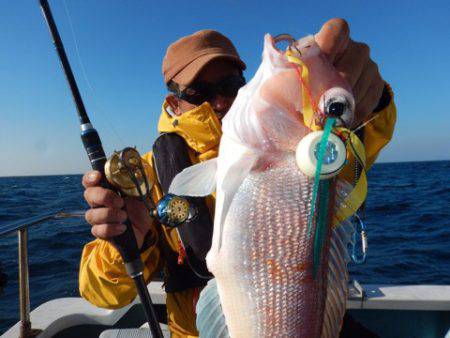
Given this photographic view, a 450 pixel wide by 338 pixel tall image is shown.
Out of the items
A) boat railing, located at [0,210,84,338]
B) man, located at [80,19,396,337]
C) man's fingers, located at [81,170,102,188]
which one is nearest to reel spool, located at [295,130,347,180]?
man, located at [80,19,396,337]

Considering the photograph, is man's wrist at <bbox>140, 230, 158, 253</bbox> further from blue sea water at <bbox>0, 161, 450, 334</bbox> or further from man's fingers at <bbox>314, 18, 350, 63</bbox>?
blue sea water at <bbox>0, 161, 450, 334</bbox>

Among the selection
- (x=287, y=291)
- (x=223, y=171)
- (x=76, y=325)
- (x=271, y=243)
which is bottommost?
(x=76, y=325)

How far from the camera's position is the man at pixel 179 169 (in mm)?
1912

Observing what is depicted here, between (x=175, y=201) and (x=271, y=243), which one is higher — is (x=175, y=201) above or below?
above

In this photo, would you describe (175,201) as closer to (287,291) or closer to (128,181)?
(128,181)

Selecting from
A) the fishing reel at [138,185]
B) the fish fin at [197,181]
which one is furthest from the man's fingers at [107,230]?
the fish fin at [197,181]

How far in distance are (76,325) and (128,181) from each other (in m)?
2.19

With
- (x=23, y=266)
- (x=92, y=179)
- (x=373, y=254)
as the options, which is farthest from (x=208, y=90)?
(x=373, y=254)

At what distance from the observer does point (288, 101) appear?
1289 millimetres

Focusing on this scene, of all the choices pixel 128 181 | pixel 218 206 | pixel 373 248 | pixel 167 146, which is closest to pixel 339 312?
pixel 218 206

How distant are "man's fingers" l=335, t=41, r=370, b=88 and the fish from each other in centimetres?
18

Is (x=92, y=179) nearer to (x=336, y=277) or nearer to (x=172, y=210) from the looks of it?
(x=172, y=210)

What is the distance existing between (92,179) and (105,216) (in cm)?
21

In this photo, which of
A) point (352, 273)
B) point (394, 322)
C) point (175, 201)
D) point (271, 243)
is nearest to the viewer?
point (271, 243)
